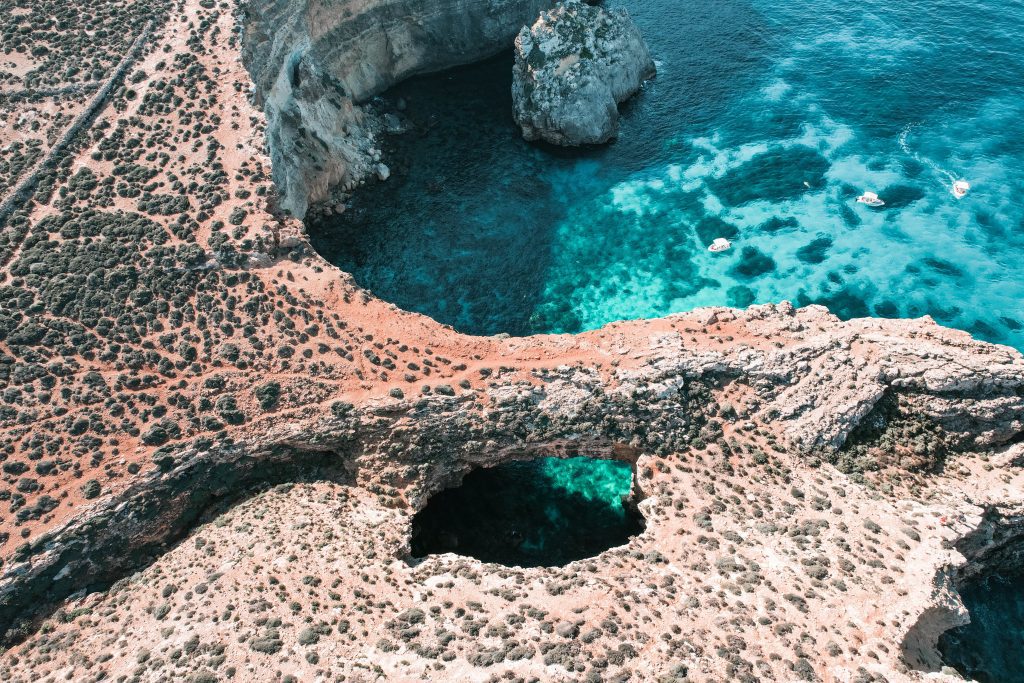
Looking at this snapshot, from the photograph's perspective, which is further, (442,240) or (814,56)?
(814,56)

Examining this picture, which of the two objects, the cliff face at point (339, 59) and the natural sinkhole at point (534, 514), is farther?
the cliff face at point (339, 59)

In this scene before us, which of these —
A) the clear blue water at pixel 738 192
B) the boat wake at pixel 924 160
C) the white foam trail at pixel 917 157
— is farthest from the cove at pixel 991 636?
the white foam trail at pixel 917 157

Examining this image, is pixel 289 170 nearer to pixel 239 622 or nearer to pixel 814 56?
pixel 239 622

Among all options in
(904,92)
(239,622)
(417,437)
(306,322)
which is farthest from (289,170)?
(904,92)

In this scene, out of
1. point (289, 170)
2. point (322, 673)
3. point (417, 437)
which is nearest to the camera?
point (322, 673)

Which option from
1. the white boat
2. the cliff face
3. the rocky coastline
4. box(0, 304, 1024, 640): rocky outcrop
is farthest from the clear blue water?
box(0, 304, 1024, 640): rocky outcrop

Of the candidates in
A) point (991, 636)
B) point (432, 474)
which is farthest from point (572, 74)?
point (991, 636)

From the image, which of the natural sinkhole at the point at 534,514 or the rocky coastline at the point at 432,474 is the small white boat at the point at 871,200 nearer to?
Answer: the rocky coastline at the point at 432,474
